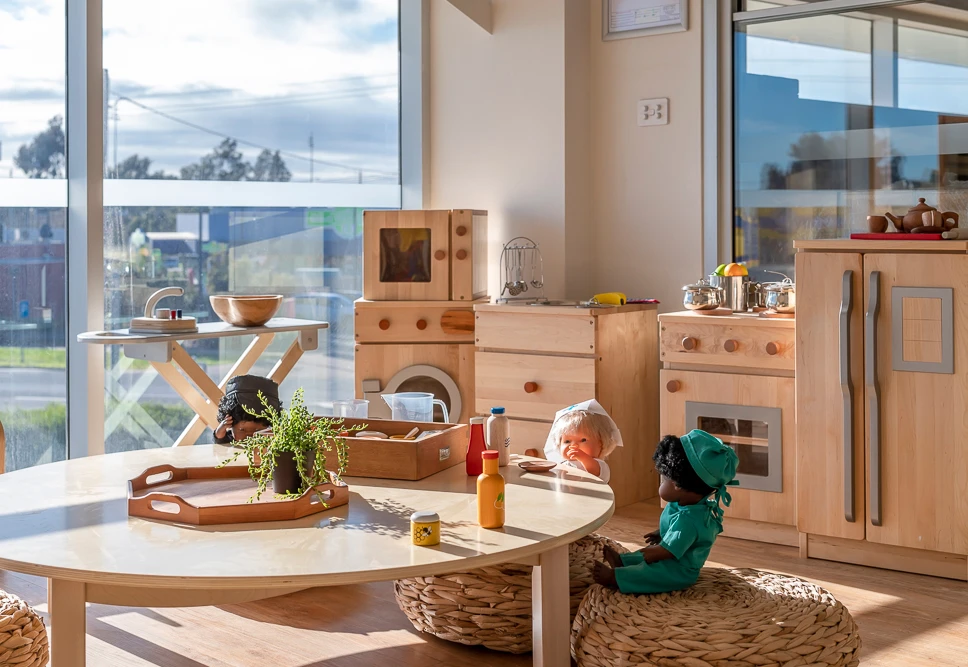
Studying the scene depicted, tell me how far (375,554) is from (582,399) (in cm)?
227

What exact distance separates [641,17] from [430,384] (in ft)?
6.30

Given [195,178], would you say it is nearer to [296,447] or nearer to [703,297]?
[703,297]

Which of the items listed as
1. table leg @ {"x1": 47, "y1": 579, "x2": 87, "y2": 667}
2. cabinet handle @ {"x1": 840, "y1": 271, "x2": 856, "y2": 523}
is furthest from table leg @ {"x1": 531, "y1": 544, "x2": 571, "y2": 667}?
cabinet handle @ {"x1": 840, "y1": 271, "x2": 856, "y2": 523}

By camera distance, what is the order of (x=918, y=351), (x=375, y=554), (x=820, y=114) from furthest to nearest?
(x=820, y=114)
(x=918, y=351)
(x=375, y=554)

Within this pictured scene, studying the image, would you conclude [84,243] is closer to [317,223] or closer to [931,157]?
[317,223]

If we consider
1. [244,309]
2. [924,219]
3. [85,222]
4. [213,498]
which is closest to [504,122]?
[244,309]

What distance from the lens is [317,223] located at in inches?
196

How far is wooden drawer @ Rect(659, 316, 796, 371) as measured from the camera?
12.3 ft

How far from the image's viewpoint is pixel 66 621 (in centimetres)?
195

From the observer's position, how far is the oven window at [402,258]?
4637 mm

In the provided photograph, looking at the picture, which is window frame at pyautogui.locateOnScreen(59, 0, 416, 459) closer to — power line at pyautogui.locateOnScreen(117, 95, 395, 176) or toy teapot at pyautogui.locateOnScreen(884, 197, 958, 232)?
power line at pyautogui.locateOnScreen(117, 95, 395, 176)

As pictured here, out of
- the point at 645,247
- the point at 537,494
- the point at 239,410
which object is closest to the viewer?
the point at 537,494

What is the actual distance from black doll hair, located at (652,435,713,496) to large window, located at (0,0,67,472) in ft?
Answer: 8.39

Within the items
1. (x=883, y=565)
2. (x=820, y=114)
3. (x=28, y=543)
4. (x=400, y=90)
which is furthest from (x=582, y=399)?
(x=28, y=543)
